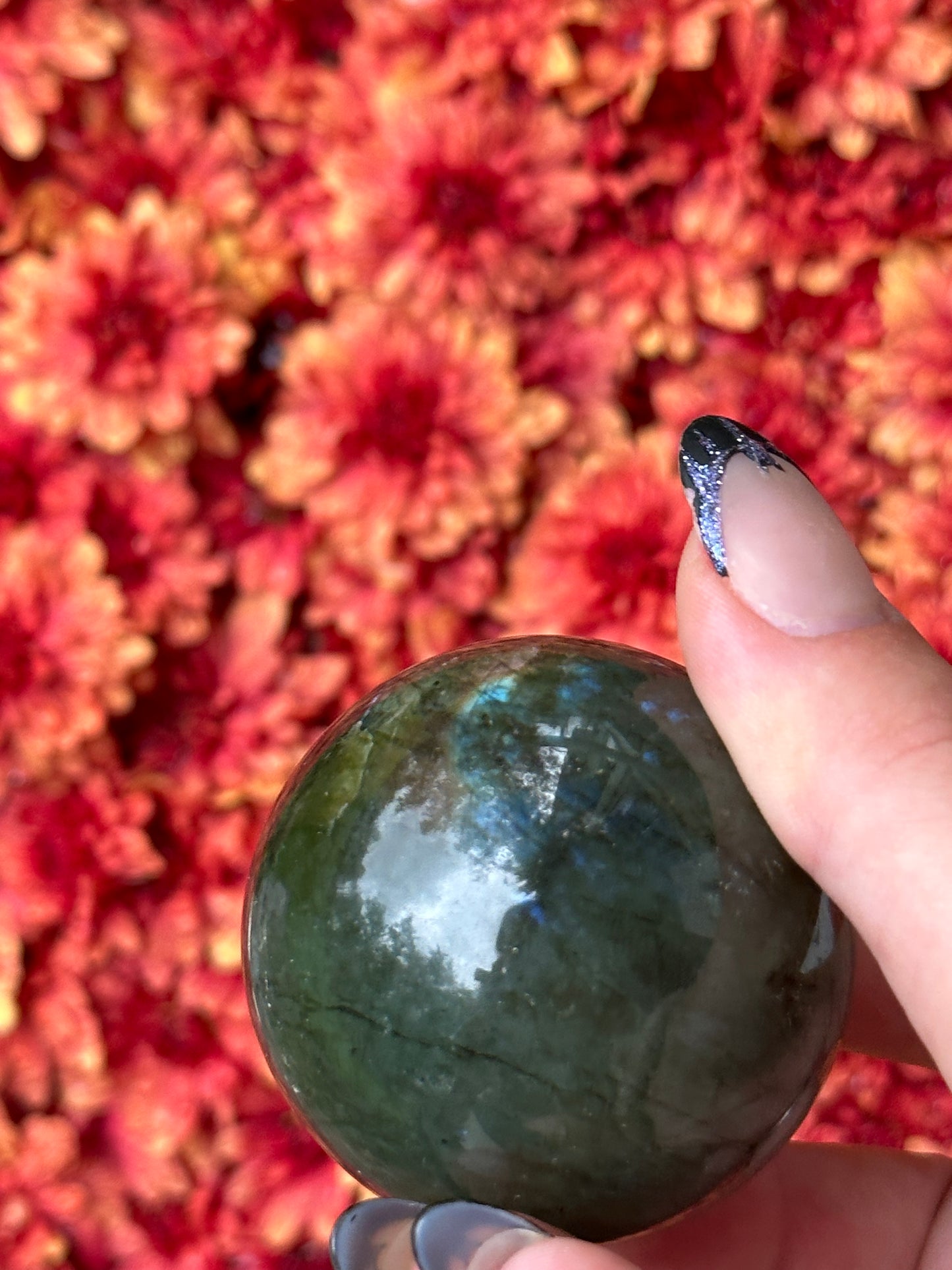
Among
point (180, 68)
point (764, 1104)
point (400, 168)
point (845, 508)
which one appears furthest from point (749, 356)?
point (764, 1104)

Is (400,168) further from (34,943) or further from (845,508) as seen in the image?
(34,943)

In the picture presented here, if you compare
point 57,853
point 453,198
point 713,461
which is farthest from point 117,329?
point 713,461

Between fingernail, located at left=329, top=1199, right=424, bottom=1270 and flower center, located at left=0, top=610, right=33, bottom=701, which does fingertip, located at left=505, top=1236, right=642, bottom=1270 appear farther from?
flower center, located at left=0, top=610, right=33, bottom=701

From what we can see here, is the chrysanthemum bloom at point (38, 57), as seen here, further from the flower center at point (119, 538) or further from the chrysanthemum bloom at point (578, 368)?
the chrysanthemum bloom at point (578, 368)

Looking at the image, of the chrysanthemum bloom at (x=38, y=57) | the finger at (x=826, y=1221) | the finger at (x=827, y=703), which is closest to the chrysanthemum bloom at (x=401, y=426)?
the chrysanthemum bloom at (x=38, y=57)

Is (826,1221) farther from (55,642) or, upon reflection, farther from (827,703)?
A: (55,642)

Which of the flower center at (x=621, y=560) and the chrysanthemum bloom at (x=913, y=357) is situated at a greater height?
the chrysanthemum bloom at (x=913, y=357)
